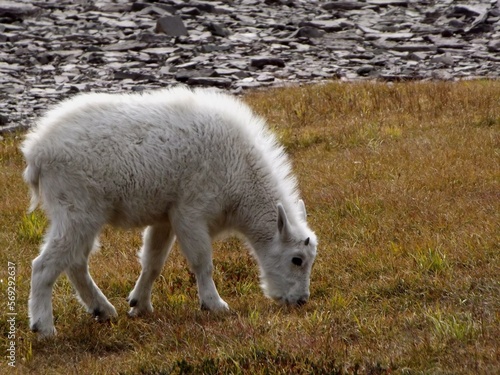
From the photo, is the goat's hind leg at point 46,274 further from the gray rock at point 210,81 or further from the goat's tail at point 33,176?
the gray rock at point 210,81

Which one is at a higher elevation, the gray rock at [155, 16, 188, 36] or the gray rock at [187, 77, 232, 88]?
the gray rock at [187, 77, 232, 88]

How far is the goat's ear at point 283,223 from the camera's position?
8.73 meters

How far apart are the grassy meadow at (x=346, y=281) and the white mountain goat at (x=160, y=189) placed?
15.9 inches

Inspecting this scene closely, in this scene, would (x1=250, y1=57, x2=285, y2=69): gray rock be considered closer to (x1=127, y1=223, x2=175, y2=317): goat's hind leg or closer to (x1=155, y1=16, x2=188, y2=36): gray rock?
(x1=155, y1=16, x2=188, y2=36): gray rock

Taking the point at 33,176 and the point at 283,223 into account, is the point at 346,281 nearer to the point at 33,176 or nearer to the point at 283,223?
the point at 283,223

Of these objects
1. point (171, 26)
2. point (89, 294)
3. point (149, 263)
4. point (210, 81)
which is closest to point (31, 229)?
point (149, 263)

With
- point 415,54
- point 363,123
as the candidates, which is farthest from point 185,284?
point 415,54

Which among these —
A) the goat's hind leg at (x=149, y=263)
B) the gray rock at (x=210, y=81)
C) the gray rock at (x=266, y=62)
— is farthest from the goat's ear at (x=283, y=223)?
the gray rock at (x=266, y=62)

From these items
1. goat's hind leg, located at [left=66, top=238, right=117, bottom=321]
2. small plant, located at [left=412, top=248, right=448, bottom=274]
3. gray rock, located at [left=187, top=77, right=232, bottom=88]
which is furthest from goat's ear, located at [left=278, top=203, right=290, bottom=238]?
gray rock, located at [left=187, top=77, right=232, bottom=88]

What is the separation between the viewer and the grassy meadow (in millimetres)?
6551

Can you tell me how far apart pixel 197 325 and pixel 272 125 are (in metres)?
9.45

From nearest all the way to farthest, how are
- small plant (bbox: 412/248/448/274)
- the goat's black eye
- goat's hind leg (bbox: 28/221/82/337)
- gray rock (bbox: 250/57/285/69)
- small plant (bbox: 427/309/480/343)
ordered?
1. small plant (bbox: 427/309/480/343)
2. goat's hind leg (bbox: 28/221/82/337)
3. small plant (bbox: 412/248/448/274)
4. the goat's black eye
5. gray rock (bbox: 250/57/285/69)

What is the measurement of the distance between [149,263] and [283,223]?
135 centimetres

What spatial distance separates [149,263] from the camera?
354 inches
